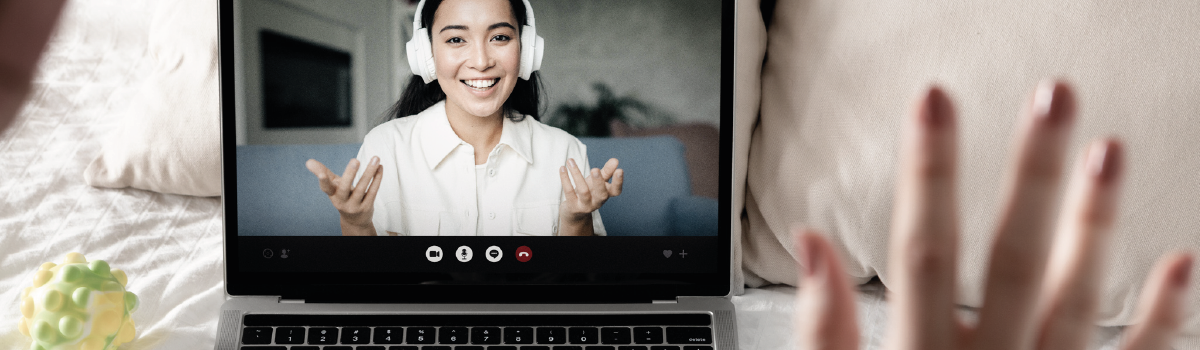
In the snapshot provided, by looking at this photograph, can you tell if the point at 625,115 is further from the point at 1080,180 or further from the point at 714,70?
the point at 1080,180

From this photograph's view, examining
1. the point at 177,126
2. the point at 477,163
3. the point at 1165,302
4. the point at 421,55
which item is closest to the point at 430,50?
the point at 421,55

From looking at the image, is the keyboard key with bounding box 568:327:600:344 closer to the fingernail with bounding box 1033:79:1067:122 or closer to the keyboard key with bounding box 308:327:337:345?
the keyboard key with bounding box 308:327:337:345

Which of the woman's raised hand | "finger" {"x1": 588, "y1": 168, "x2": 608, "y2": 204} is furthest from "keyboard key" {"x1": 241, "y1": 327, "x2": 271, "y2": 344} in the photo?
"finger" {"x1": 588, "y1": 168, "x2": 608, "y2": 204}

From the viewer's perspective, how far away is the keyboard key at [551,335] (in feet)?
2.01

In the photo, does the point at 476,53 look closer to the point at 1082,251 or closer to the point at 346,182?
the point at 346,182

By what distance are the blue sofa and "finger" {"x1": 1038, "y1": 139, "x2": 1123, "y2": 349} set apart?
0.41m

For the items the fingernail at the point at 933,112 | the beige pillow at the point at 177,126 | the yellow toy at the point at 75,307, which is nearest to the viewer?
the fingernail at the point at 933,112

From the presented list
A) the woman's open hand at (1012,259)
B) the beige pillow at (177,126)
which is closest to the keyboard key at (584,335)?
the woman's open hand at (1012,259)

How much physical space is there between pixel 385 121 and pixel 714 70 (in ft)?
1.06

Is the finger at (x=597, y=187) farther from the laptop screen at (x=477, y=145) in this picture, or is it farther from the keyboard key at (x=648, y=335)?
the keyboard key at (x=648, y=335)

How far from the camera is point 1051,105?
0.70ft

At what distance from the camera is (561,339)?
2.02 ft

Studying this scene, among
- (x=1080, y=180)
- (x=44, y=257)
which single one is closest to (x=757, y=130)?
(x=1080, y=180)

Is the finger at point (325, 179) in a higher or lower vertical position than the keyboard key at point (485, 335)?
higher
